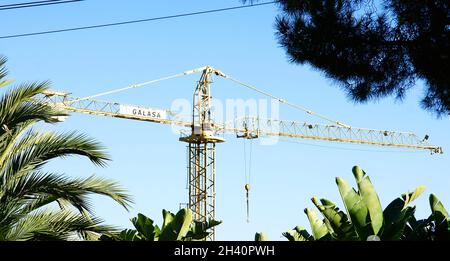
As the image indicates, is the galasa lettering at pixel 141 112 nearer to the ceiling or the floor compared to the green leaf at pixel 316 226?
nearer to the ceiling

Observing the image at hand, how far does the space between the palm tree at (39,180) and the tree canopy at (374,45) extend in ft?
11.3

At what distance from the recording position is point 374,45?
9766 millimetres

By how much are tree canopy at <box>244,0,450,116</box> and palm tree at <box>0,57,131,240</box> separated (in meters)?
3.45

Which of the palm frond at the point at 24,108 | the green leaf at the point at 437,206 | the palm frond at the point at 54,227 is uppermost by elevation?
the palm frond at the point at 24,108

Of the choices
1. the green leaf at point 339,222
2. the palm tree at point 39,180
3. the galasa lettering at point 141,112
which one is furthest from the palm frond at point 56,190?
the galasa lettering at point 141,112

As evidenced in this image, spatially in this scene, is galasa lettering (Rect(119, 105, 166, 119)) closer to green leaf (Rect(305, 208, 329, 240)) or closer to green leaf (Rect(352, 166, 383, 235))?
green leaf (Rect(305, 208, 329, 240))

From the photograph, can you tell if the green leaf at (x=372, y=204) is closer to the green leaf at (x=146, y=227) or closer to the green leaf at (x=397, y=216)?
the green leaf at (x=397, y=216)

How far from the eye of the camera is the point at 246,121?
5272 cm

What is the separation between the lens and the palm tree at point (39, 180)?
791 cm

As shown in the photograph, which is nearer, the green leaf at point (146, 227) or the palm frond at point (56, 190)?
the palm frond at point (56, 190)
